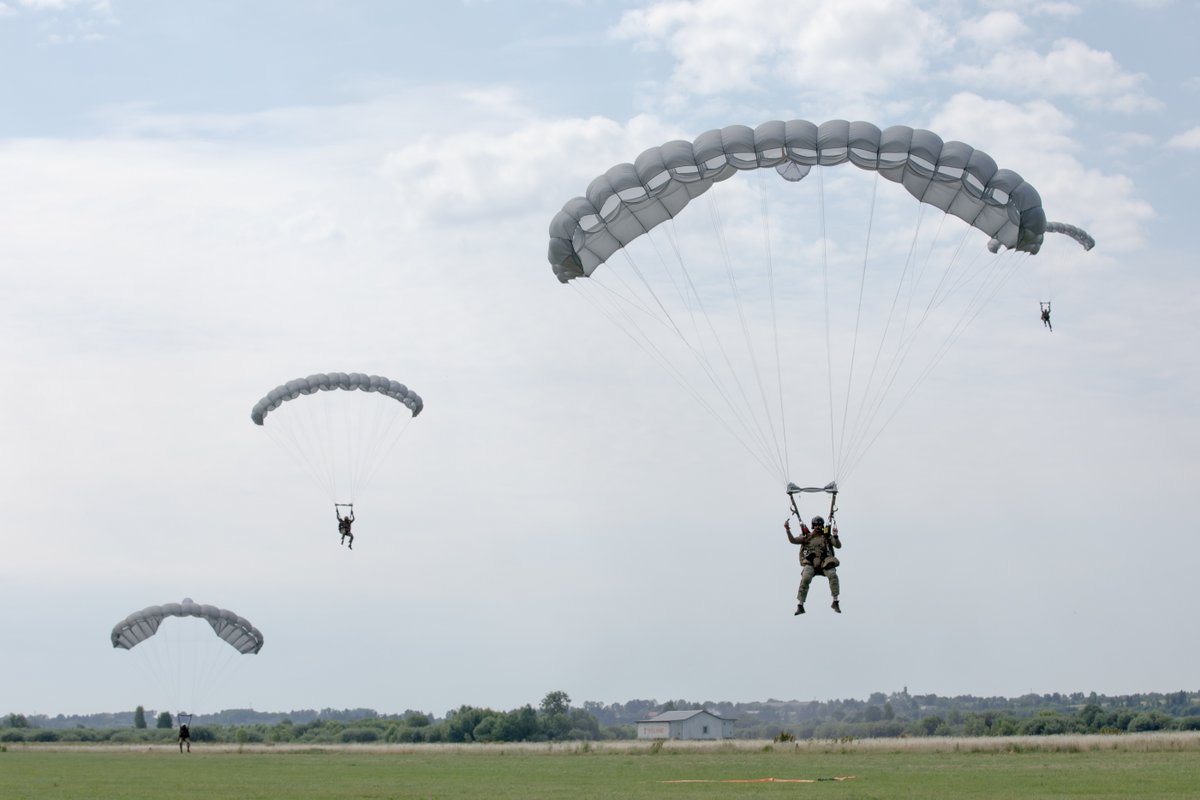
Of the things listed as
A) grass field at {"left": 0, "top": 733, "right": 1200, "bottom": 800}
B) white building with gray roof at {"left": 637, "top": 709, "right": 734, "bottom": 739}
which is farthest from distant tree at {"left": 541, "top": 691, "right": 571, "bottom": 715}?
grass field at {"left": 0, "top": 733, "right": 1200, "bottom": 800}

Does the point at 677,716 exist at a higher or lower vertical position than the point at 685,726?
higher

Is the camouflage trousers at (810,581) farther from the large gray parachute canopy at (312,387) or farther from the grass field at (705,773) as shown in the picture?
the large gray parachute canopy at (312,387)

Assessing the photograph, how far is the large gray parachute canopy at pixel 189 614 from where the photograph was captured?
41188 mm

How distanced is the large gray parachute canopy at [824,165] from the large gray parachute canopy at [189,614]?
969 inches

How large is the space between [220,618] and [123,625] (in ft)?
9.09

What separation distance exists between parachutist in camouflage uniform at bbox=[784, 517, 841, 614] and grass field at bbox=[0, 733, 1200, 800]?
2693 mm

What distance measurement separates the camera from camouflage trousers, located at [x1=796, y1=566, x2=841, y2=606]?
1928cm

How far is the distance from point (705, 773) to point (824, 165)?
409 inches

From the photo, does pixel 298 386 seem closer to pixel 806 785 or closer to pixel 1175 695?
pixel 806 785

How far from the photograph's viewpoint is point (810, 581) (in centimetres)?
1941

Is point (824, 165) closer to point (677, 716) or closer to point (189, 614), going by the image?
point (189, 614)

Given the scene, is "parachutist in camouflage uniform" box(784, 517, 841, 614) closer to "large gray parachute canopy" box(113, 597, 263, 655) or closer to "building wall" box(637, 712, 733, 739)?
"large gray parachute canopy" box(113, 597, 263, 655)

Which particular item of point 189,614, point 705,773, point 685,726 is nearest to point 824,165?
point 705,773

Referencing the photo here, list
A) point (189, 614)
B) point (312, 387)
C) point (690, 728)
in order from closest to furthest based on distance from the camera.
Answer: point (312, 387) < point (189, 614) < point (690, 728)
